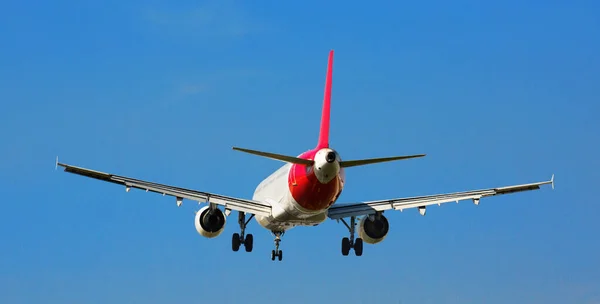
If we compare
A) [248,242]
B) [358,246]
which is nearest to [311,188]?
[358,246]

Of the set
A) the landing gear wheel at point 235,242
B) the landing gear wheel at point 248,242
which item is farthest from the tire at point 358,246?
the landing gear wheel at point 235,242

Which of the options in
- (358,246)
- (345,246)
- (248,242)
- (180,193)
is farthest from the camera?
(248,242)

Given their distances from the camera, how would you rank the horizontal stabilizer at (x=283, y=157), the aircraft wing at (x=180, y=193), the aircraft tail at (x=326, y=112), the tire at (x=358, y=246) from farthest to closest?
the tire at (x=358, y=246)
the aircraft wing at (x=180, y=193)
the aircraft tail at (x=326, y=112)
the horizontal stabilizer at (x=283, y=157)

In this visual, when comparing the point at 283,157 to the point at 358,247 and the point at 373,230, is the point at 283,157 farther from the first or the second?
the point at 358,247

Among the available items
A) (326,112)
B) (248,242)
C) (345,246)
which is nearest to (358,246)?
(345,246)

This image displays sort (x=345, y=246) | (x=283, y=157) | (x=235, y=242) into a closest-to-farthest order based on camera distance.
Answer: (x=283, y=157) → (x=345, y=246) → (x=235, y=242)

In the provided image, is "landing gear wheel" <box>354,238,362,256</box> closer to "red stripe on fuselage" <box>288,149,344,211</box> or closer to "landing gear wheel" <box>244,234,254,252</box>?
"landing gear wheel" <box>244,234,254,252</box>

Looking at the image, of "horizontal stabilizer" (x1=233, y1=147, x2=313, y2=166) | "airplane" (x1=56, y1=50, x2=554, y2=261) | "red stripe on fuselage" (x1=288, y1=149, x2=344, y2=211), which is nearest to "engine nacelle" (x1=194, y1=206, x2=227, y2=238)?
"airplane" (x1=56, y1=50, x2=554, y2=261)

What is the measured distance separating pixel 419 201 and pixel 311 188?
10.9 metres

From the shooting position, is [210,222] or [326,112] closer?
[326,112]

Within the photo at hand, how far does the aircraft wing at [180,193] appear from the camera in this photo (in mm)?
64312

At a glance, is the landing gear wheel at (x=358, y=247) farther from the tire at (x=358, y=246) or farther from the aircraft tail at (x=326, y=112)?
the aircraft tail at (x=326, y=112)

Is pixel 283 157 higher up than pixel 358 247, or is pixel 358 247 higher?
pixel 358 247

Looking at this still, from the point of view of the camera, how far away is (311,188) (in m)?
63.2
